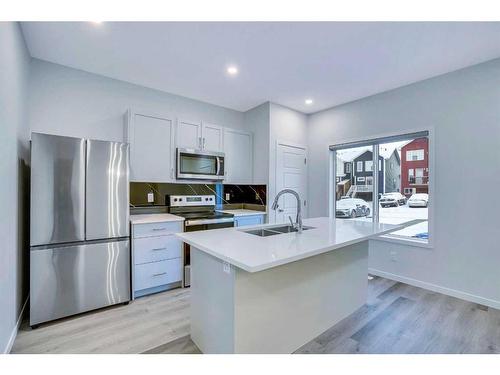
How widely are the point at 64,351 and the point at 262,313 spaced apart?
1.53 meters

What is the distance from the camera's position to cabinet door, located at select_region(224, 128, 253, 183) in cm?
379

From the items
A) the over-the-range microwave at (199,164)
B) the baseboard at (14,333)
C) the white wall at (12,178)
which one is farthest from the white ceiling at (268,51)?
the baseboard at (14,333)

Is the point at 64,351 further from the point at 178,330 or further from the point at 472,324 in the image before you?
the point at 472,324

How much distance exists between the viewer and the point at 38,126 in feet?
8.65

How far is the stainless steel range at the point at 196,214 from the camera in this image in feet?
9.87

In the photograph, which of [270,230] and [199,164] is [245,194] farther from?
[270,230]

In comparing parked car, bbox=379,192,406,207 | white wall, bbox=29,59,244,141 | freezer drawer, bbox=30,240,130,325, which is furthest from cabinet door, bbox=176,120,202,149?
parked car, bbox=379,192,406,207

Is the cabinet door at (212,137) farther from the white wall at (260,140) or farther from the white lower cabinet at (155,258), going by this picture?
the white lower cabinet at (155,258)

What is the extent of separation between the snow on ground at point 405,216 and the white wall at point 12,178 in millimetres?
3979

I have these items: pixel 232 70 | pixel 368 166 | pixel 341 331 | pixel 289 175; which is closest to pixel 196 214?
pixel 289 175

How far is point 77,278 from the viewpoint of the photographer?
88.5 inches

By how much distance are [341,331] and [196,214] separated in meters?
2.20

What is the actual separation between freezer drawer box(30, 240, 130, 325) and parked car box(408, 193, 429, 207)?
364 centimetres
